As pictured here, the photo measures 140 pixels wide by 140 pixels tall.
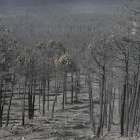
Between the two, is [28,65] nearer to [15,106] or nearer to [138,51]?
[138,51]

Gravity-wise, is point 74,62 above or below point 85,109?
above

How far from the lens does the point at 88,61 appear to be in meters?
16.8

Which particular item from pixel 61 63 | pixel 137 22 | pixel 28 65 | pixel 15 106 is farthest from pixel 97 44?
pixel 15 106

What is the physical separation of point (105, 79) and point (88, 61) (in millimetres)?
1784

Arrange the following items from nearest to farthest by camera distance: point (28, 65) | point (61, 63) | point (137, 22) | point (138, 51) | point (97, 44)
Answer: point (137, 22)
point (138, 51)
point (97, 44)
point (28, 65)
point (61, 63)

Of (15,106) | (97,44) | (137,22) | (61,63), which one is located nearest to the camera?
(137,22)

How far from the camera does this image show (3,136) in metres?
16.0

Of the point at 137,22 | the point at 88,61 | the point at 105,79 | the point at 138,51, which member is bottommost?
the point at 105,79

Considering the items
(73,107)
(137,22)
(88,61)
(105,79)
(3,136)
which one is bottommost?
(73,107)

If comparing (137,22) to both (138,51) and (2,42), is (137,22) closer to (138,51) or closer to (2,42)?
(138,51)

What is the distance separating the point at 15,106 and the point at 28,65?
58.8ft

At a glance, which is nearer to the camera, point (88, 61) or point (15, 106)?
point (88, 61)

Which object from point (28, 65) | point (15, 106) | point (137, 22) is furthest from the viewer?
point (15, 106)

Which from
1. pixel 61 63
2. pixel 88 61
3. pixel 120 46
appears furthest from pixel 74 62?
pixel 120 46
